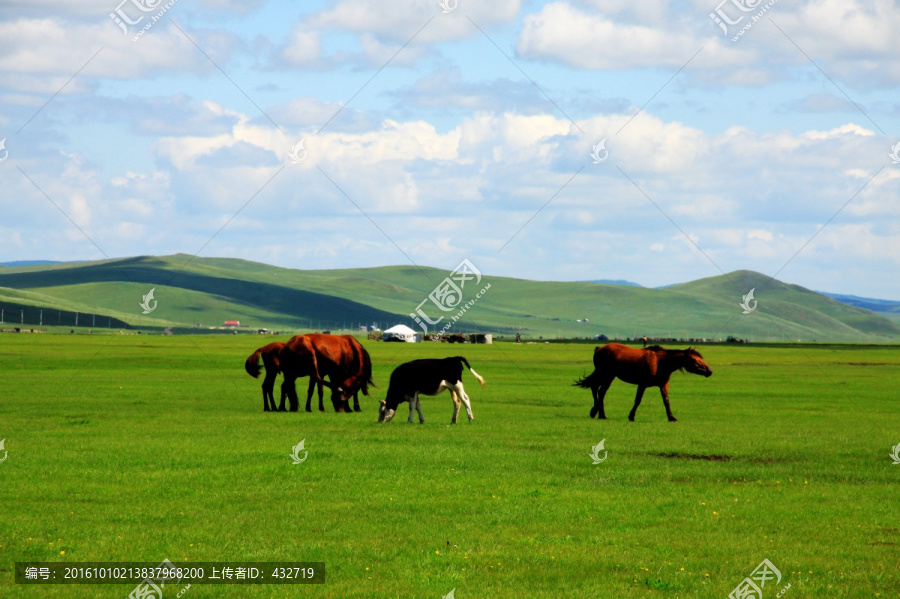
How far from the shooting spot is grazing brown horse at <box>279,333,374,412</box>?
1330 inches

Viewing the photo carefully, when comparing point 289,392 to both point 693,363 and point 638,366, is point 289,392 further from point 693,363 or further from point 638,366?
point 693,363

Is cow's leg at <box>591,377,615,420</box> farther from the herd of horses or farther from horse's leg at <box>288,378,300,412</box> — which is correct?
horse's leg at <box>288,378,300,412</box>

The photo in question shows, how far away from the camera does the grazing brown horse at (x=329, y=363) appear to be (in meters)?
33.8

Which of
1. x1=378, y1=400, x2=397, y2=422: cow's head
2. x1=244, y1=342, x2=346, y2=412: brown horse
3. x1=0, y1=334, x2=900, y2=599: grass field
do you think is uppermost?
x1=244, y1=342, x2=346, y2=412: brown horse

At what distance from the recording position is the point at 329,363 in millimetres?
33906

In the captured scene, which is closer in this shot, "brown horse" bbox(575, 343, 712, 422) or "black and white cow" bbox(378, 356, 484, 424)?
"black and white cow" bbox(378, 356, 484, 424)

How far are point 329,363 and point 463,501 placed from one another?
58.8 ft

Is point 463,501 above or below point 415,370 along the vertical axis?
below

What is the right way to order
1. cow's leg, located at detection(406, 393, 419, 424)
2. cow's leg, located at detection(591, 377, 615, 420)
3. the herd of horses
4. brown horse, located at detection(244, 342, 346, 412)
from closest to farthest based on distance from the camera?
the herd of horses
cow's leg, located at detection(406, 393, 419, 424)
cow's leg, located at detection(591, 377, 615, 420)
brown horse, located at detection(244, 342, 346, 412)

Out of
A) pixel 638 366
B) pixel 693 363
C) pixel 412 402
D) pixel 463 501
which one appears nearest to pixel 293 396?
pixel 412 402

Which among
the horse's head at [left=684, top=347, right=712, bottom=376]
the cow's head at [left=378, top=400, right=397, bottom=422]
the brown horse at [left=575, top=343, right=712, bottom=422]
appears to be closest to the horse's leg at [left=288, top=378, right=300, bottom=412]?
the cow's head at [left=378, top=400, right=397, bottom=422]

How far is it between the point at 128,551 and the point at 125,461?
8093 millimetres

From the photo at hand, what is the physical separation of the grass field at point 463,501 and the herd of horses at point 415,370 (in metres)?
1.05

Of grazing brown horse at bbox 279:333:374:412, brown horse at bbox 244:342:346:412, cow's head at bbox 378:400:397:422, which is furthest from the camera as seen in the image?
brown horse at bbox 244:342:346:412
